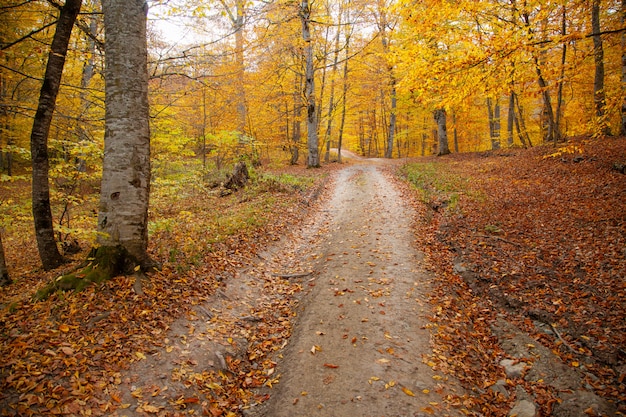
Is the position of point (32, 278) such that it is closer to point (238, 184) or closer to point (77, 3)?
point (77, 3)

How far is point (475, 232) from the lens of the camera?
8211mm

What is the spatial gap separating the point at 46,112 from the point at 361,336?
22.3ft

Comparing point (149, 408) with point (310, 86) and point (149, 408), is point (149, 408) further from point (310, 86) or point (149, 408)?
point (310, 86)

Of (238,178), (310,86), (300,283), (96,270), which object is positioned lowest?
(300,283)

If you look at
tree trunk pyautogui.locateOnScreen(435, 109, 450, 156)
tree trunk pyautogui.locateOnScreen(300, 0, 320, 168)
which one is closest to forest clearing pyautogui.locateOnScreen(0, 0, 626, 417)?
tree trunk pyautogui.locateOnScreen(300, 0, 320, 168)

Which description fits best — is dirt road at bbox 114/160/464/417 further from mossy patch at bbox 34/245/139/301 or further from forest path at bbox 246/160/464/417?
mossy patch at bbox 34/245/139/301

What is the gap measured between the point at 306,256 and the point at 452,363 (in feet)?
14.3

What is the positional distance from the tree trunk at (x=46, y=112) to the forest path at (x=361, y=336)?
5.51m

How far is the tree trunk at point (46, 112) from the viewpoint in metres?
5.60

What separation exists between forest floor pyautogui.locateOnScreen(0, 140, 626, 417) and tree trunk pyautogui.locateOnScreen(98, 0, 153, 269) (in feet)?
3.20

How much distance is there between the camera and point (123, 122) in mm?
5027

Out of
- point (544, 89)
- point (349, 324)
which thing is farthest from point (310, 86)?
point (349, 324)

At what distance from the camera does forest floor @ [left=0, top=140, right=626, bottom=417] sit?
3693mm

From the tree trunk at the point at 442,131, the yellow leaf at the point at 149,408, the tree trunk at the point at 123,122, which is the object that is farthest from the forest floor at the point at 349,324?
the tree trunk at the point at 442,131
